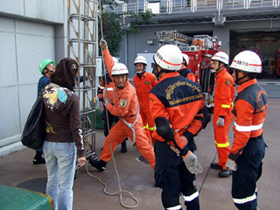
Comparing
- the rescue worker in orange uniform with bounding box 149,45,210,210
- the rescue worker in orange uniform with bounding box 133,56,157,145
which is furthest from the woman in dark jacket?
the rescue worker in orange uniform with bounding box 133,56,157,145

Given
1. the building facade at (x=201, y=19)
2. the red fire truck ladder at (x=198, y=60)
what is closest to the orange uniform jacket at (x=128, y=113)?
the red fire truck ladder at (x=198, y=60)

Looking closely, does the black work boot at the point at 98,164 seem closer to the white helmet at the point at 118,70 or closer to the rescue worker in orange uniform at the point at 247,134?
the white helmet at the point at 118,70

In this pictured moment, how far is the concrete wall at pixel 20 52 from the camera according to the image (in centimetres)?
581

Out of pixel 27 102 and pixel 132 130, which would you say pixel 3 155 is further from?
pixel 132 130

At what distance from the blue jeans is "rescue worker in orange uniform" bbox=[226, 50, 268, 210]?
5.71ft

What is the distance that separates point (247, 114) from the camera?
2922 mm

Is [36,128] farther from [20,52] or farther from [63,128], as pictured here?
[20,52]

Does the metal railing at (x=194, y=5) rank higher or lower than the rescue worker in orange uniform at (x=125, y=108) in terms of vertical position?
higher

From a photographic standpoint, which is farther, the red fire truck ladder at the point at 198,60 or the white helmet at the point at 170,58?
the red fire truck ladder at the point at 198,60

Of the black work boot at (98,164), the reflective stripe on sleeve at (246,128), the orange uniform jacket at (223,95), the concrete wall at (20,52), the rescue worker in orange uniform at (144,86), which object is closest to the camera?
the reflective stripe on sleeve at (246,128)

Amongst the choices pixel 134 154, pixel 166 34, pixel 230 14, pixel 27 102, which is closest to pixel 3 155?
pixel 27 102

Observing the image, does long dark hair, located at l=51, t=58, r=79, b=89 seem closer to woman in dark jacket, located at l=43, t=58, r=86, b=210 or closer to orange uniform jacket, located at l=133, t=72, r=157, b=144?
woman in dark jacket, located at l=43, t=58, r=86, b=210

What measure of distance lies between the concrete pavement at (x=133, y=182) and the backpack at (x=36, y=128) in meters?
1.29

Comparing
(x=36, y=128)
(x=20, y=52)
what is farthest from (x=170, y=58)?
(x=20, y=52)
